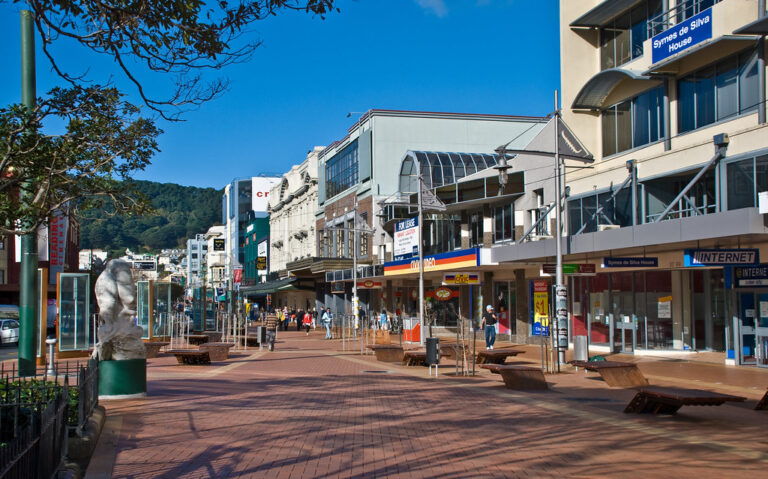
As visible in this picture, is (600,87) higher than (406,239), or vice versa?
(600,87)

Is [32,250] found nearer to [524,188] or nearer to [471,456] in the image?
[471,456]

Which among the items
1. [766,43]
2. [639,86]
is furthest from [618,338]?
[766,43]

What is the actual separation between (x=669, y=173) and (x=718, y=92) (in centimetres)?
272

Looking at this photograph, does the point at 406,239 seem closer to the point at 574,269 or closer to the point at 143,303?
the point at 143,303

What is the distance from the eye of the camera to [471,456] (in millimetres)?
8898

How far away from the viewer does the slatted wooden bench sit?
2167 centimetres

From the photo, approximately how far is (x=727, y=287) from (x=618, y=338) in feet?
18.3

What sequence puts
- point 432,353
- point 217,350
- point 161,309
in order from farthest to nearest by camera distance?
point 161,309 < point 217,350 < point 432,353

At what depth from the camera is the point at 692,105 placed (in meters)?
22.9

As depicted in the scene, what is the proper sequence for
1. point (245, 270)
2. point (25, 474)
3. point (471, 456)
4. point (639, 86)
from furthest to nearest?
point (245, 270), point (639, 86), point (471, 456), point (25, 474)

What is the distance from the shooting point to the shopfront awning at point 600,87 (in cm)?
2508

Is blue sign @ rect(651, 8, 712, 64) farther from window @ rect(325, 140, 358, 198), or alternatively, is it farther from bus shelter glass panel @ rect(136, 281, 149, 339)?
window @ rect(325, 140, 358, 198)

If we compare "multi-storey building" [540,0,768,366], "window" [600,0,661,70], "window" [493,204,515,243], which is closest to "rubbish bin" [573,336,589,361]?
"multi-storey building" [540,0,768,366]

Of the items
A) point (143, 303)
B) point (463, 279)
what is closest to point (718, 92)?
point (463, 279)
